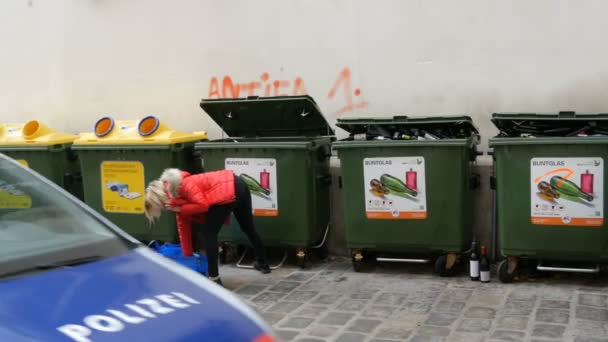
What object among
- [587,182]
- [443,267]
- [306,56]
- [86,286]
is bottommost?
[443,267]

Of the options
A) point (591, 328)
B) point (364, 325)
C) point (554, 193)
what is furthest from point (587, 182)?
point (364, 325)

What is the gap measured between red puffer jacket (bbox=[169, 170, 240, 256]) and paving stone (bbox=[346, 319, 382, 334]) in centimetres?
179

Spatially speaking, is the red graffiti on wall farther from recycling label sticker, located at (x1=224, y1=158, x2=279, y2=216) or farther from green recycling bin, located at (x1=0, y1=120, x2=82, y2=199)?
green recycling bin, located at (x1=0, y1=120, x2=82, y2=199)

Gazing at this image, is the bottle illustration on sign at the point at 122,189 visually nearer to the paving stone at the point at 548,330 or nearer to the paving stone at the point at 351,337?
the paving stone at the point at 351,337

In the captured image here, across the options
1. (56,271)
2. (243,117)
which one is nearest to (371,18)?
(243,117)

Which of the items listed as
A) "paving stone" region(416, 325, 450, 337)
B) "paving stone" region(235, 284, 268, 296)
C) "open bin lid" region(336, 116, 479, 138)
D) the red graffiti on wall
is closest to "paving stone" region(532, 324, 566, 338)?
"paving stone" region(416, 325, 450, 337)

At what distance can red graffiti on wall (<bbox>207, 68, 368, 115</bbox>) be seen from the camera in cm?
772

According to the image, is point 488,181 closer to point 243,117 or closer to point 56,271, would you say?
point 243,117

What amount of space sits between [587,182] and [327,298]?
2440 mm

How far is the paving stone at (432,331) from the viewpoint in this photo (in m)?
4.83

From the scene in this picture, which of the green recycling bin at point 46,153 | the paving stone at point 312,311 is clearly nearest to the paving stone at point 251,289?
the paving stone at point 312,311

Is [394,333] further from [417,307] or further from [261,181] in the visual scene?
[261,181]

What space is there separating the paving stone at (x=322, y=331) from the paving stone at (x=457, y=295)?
47.4 inches

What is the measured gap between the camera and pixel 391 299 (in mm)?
5727
